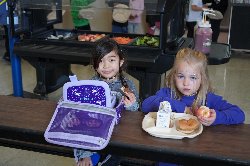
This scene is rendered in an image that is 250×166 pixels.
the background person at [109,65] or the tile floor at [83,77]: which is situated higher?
the background person at [109,65]

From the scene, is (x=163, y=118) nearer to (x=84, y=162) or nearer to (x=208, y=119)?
(x=208, y=119)

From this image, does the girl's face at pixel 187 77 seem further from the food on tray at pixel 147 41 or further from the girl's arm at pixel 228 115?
the food on tray at pixel 147 41

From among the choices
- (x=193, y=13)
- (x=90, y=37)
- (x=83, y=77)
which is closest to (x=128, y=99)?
(x=90, y=37)

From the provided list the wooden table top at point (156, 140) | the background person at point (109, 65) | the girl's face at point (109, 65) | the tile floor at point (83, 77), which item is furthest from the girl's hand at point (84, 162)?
the tile floor at point (83, 77)

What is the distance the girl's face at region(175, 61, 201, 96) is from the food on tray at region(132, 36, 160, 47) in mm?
1429

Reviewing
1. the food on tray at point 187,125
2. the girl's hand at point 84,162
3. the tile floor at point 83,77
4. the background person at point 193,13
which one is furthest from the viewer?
the background person at point 193,13

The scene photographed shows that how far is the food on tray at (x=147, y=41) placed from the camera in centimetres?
305

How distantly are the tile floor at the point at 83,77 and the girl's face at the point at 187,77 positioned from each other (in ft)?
4.46

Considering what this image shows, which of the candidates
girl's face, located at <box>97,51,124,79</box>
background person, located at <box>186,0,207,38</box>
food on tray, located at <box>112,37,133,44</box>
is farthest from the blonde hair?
background person, located at <box>186,0,207,38</box>

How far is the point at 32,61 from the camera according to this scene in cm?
338

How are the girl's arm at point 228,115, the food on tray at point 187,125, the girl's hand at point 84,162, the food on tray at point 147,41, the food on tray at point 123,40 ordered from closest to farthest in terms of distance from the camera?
the food on tray at point 187,125 < the girl's arm at point 228,115 < the girl's hand at point 84,162 < the food on tray at point 147,41 < the food on tray at point 123,40

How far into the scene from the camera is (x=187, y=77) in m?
Result: 1.57

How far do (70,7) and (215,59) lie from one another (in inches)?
63.7

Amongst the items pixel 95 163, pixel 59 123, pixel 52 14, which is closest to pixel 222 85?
pixel 52 14
